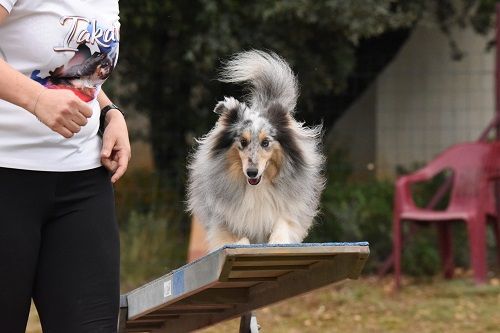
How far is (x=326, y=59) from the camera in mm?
8773

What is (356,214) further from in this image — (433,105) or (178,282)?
(178,282)

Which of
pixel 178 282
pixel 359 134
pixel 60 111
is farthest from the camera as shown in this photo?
pixel 359 134

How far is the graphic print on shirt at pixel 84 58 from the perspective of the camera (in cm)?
250

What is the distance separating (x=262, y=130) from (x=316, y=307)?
3.67 metres

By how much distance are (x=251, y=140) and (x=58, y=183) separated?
149 cm

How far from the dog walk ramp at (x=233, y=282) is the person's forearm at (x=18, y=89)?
2.59 feet

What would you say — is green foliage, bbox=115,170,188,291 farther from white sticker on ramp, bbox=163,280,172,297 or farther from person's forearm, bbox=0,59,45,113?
person's forearm, bbox=0,59,45,113

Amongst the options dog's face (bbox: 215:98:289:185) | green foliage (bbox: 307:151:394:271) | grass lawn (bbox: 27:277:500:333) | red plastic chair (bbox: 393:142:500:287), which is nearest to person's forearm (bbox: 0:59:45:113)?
dog's face (bbox: 215:98:289:185)

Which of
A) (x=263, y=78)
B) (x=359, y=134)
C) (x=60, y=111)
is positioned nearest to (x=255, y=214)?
(x=263, y=78)

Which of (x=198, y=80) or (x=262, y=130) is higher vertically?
(x=198, y=80)

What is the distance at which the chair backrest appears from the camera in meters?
7.84

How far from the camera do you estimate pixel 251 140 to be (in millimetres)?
3922

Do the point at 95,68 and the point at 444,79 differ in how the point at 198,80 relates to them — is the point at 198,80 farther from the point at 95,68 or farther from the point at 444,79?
the point at 95,68

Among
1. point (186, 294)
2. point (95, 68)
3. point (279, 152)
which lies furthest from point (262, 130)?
point (95, 68)
